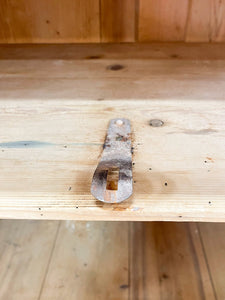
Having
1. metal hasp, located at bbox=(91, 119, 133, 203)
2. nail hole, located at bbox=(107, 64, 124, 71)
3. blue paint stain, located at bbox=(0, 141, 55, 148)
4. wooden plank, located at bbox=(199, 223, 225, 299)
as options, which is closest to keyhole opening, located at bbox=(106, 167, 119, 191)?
metal hasp, located at bbox=(91, 119, 133, 203)

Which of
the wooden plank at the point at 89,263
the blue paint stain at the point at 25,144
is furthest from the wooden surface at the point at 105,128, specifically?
the wooden plank at the point at 89,263

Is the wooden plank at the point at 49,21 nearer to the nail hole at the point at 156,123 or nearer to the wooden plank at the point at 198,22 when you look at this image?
the wooden plank at the point at 198,22

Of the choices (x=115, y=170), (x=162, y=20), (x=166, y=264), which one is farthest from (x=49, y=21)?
(x=166, y=264)

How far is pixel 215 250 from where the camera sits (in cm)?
67

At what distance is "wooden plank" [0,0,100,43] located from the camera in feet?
2.19

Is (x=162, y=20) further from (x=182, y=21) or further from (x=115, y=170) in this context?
(x=115, y=170)

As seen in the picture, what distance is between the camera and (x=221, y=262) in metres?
0.64

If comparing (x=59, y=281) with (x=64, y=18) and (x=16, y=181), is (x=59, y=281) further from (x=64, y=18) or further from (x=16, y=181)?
(x=64, y=18)

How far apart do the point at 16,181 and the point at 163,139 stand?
20 centimetres

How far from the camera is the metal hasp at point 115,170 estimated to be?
0.99 ft

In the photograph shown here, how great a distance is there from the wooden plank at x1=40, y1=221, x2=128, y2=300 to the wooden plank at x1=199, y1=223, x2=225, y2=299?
0.62ft

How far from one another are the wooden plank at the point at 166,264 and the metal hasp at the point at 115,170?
1.20 feet

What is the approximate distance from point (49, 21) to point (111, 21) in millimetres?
149

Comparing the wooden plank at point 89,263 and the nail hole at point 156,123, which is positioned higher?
the nail hole at point 156,123
